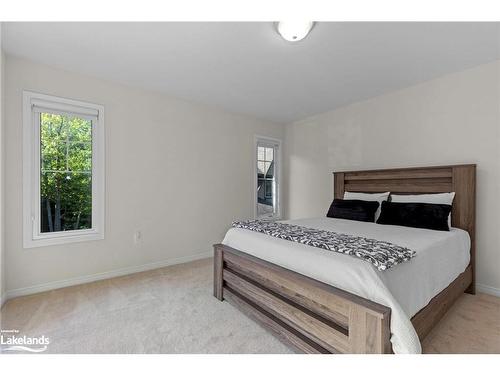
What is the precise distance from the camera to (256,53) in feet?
7.46

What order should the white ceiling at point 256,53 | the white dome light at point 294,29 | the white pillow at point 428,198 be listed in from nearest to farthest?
the white dome light at point 294,29, the white ceiling at point 256,53, the white pillow at point 428,198

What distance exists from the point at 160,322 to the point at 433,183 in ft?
10.4

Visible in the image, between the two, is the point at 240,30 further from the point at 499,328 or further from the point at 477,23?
the point at 499,328

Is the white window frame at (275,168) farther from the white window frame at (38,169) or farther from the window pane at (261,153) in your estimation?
the white window frame at (38,169)

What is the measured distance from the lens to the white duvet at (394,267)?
1.27 m

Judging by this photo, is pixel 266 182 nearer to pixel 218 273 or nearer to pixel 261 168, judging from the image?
pixel 261 168

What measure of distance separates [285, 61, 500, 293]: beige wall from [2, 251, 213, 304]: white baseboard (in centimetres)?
226

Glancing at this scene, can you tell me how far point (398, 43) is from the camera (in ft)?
6.86

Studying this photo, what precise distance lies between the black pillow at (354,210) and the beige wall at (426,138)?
717 millimetres

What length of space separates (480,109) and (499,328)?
2.08 m

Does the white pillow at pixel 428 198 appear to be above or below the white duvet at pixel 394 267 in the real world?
above

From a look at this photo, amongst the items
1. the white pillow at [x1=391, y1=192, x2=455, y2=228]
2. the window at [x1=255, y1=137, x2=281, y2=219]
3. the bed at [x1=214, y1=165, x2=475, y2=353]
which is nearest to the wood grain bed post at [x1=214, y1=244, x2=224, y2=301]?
the bed at [x1=214, y1=165, x2=475, y2=353]

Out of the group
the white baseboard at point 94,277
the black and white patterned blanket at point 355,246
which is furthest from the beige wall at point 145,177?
the black and white patterned blanket at point 355,246
